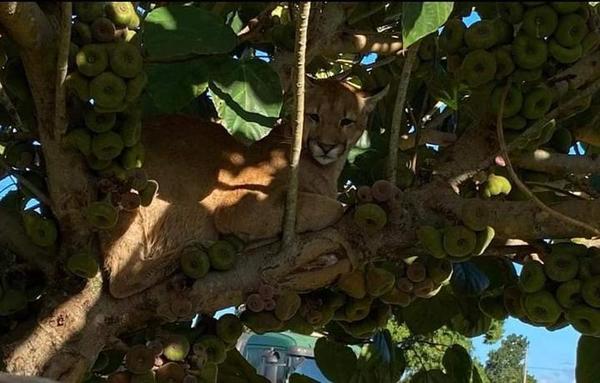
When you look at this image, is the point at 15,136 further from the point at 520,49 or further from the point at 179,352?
the point at 520,49

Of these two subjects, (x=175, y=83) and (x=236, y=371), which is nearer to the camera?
(x=175, y=83)

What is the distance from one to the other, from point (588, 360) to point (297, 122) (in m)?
0.95

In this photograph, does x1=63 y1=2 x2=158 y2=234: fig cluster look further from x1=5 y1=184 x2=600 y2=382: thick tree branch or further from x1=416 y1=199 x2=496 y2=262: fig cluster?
x1=416 y1=199 x2=496 y2=262: fig cluster

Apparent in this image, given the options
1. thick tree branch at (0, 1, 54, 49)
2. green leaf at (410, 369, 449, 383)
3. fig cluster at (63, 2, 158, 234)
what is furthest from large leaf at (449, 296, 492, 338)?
thick tree branch at (0, 1, 54, 49)

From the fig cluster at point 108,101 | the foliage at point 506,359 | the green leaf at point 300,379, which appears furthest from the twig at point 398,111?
the foliage at point 506,359

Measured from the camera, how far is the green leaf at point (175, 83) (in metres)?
1.49

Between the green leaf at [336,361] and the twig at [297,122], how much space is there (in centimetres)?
63

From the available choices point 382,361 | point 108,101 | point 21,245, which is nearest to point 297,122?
point 108,101

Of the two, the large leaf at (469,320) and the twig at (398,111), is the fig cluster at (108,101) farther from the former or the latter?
the large leaf at (469,320)

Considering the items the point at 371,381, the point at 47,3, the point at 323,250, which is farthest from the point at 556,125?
the point at 47,3

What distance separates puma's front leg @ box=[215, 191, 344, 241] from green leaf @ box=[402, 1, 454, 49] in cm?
64

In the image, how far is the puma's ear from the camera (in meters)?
2.24

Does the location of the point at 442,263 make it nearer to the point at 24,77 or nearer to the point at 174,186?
the point at 174,186

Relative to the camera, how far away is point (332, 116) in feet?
8.01
